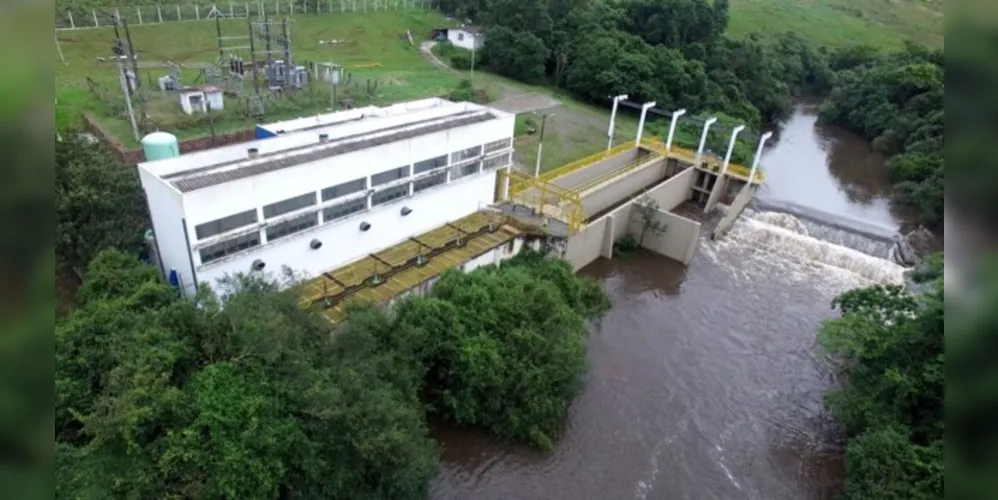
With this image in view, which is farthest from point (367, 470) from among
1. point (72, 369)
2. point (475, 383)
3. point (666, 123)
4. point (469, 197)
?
point (666, 123)

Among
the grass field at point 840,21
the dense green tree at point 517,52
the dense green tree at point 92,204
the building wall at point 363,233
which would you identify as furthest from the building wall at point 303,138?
the grass field at point 840,21

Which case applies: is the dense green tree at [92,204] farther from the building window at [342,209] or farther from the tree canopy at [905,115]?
the tree canopy at [905,115]

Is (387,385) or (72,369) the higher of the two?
(72,369)

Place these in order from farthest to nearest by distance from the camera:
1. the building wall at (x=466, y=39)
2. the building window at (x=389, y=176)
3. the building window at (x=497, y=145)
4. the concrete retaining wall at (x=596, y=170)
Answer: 1. the building wall at (x=466, y=39)
2. the concrete retaining wall at (x=596, y=170)
3. the building window at (x=497, y=145)
4. the building window at (x=389, y=176)

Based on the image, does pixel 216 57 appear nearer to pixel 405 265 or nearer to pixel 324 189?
pixel 324 189

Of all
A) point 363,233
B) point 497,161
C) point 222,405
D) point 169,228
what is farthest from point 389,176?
point 222,405

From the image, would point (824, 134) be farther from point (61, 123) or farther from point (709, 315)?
point (61, 123)

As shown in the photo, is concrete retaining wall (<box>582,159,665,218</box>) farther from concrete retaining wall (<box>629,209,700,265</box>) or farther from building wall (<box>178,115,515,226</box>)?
building wall (<box>178,115,515,226</box>)
